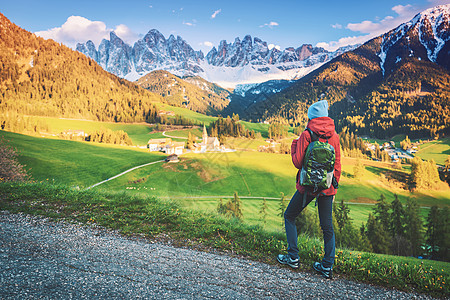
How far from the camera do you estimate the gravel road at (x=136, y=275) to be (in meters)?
3.66

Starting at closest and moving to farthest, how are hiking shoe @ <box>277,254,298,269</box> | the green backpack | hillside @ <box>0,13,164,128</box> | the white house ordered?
the green backpack
hiking shoe @ <box>277,254,298,269</box>
the white house
hillside @ <box>0,13,164,128</box>

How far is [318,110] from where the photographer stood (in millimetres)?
5152

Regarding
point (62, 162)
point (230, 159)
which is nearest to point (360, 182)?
point (230, 159)

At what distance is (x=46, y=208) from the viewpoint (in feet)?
26.7

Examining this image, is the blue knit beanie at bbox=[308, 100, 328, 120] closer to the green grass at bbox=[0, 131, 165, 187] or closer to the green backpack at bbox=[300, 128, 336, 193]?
the green backpack at bbox=[300, 128, 336, 193]

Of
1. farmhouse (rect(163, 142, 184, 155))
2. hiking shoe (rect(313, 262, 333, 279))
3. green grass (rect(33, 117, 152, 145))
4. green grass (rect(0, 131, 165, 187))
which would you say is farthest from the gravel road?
green grass (rect(33, 117, 152, 145))

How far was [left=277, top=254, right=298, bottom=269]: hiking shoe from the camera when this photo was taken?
520cm

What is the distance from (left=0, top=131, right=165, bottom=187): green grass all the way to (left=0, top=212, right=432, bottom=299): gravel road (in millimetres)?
47325

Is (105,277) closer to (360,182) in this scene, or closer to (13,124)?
(360,182)

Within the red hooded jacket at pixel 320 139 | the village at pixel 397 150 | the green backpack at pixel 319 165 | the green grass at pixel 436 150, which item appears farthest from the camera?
the village at pixel 397 150

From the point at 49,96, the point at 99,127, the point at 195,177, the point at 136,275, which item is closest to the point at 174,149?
the point at 195,177

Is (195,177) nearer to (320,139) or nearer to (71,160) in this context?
(71,160)

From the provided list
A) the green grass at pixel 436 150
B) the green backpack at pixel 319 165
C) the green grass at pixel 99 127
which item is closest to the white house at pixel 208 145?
the green grass at pixel 99 127

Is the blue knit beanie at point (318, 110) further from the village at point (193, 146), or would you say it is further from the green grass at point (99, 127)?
the green grass at point (99, 127)
